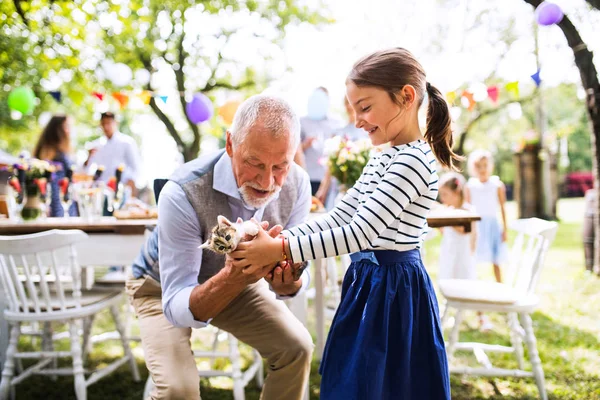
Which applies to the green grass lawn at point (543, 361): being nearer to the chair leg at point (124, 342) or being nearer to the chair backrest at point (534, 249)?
the chair leg at point (124, 342)

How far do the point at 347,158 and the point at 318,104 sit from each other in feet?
5.28

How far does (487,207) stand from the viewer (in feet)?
15.6

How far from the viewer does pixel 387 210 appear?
1.44 meters

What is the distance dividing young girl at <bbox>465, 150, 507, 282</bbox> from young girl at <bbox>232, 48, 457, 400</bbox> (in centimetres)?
312

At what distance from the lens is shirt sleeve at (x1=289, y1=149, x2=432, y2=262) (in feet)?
4.69

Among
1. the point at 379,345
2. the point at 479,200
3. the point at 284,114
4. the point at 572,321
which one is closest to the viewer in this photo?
the point at 379,345

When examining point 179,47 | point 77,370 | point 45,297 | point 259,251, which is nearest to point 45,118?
point 179,47

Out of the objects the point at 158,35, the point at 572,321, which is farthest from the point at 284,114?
the point at 158,35

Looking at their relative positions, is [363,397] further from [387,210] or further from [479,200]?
[479,200]

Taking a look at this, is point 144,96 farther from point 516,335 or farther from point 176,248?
point 516,335

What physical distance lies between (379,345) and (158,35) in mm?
9607

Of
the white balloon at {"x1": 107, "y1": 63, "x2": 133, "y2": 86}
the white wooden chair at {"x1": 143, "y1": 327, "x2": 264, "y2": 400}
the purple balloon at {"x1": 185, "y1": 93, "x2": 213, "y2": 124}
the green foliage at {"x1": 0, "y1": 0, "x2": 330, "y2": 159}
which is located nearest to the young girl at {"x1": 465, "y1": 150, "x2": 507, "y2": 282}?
the white wooden chair at {"x1": 143, "y1": 327, "x2": 264, "y2": 400}

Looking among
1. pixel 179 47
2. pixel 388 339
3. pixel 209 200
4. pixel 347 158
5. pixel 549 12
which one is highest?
pixel 179 47

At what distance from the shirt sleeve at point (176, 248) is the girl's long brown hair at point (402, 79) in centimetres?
72
